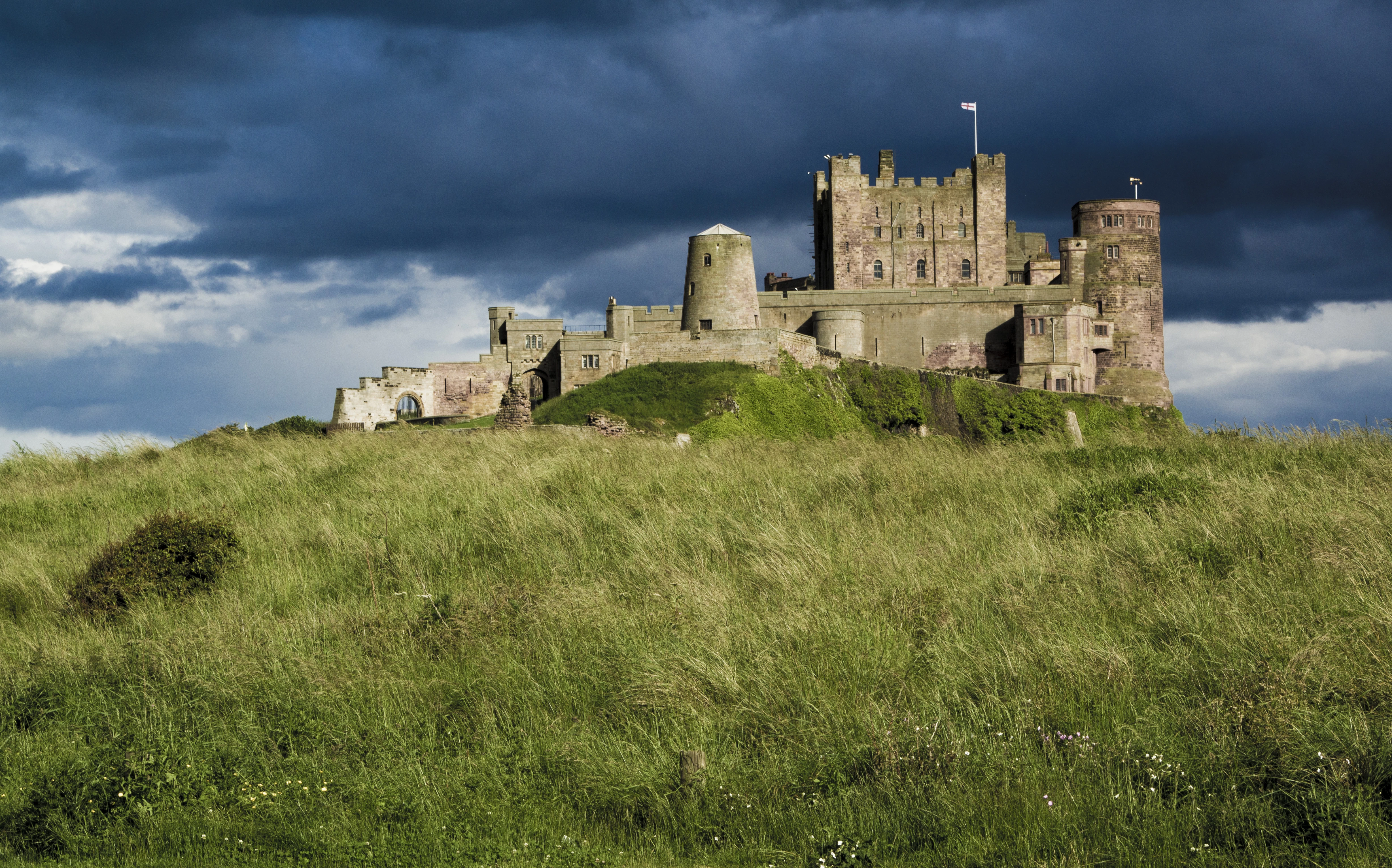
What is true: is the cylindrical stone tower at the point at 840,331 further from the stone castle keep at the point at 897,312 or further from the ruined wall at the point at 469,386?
the ruined wall at the point at 469,386

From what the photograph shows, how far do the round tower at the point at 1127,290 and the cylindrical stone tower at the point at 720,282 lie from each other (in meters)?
19.3

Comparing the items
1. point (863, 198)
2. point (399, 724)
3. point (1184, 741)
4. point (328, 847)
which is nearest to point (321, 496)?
point (399, 724)

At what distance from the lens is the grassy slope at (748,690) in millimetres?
5496

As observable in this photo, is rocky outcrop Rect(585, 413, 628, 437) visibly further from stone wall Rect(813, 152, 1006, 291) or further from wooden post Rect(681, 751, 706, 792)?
stone wall Rect(813, 152, 1006, 291)

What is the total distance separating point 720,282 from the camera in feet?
140

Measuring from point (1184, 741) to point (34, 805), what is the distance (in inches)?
258

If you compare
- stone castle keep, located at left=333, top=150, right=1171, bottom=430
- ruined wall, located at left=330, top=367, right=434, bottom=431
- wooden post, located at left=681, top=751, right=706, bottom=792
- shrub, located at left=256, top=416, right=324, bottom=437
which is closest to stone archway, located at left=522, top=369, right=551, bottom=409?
stone castle keep, located at left=333, top=150, right=1171, bottom=430

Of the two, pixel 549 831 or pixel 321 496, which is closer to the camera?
pixel 549 831

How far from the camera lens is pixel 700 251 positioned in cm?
4303

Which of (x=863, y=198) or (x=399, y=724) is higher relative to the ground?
(x=863, y=198)

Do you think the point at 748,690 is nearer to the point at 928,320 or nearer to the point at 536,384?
the point at 536,384

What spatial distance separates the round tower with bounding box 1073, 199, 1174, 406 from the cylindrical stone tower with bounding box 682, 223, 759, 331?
63.4 feet

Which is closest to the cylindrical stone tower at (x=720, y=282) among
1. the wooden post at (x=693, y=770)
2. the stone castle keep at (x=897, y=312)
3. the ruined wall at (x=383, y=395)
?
the stone castle keep at (x=897, y=312)

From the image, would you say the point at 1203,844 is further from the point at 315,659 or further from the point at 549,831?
the point at 315,659
